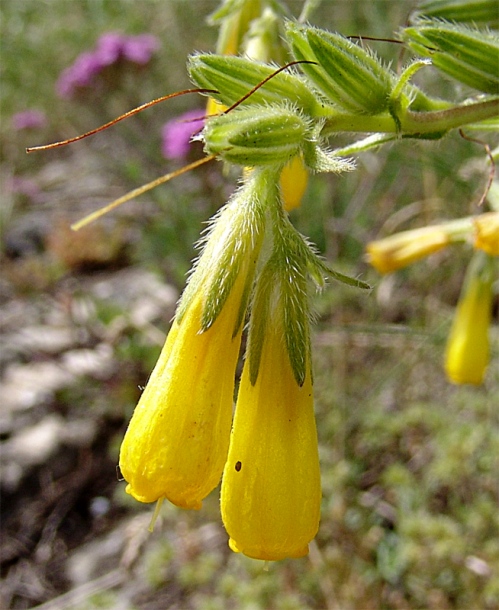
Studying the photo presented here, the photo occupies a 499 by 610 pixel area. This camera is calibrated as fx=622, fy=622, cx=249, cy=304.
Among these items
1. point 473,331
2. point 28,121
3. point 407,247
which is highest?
point 407,247

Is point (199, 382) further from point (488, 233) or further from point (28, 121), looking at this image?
point (28, 121)

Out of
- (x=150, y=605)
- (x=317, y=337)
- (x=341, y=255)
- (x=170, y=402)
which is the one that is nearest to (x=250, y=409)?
(x=170, y=402)

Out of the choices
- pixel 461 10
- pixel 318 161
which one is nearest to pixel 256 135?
pixel 318 161

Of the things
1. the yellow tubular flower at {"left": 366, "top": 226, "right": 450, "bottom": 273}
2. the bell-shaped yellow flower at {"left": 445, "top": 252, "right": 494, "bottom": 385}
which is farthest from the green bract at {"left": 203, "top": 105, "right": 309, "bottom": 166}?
the bell-shaped yellow flower at {"left": 445, "top": 252, "right": 494, "bottom": 385}

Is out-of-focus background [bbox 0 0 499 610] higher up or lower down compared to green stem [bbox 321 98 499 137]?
lower down

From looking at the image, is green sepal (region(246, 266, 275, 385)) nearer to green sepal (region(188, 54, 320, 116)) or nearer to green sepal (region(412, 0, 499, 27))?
green sepal (region(188, 54, 320, 116))

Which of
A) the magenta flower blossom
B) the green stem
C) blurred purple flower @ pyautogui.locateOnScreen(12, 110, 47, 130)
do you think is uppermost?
the green stem

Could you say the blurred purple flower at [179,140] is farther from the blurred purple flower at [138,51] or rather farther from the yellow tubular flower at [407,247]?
the yellow tubular flower at [407,247]
